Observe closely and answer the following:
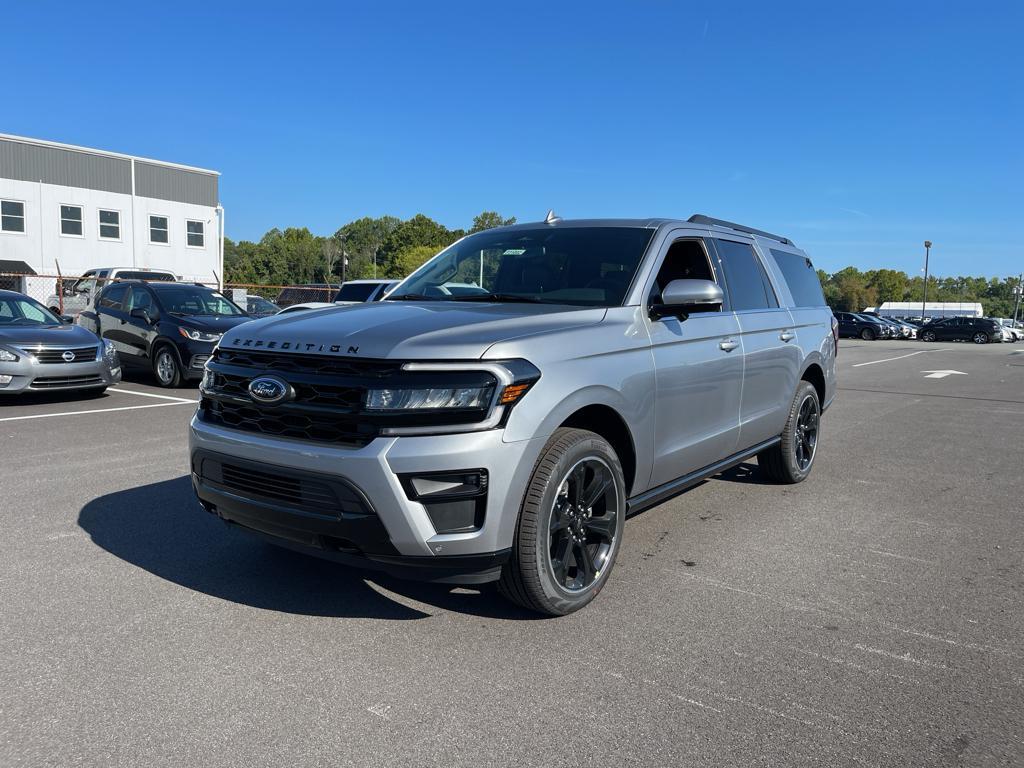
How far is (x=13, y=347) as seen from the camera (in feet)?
32.2

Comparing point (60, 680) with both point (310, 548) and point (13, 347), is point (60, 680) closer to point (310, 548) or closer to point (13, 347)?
point (310, 548)

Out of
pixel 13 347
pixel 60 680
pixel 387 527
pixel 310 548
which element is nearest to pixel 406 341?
pixel 387 527

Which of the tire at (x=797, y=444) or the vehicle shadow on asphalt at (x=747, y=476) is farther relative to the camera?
the vehicle shadow on asphalt at (x=747, y=476)

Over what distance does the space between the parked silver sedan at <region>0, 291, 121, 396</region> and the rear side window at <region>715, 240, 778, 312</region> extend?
8.50 metres

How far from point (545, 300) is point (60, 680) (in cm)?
273

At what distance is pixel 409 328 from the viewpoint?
3346mm

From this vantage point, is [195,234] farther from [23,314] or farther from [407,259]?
[407,259]

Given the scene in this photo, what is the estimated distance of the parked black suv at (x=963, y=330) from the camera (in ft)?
149

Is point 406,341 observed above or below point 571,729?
above

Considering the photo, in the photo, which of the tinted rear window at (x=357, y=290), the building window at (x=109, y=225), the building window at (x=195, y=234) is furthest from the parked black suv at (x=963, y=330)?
the building window at (x=109, y=225)

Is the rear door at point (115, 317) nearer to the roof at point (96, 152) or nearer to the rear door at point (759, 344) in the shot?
the rear door at point (759, 344)

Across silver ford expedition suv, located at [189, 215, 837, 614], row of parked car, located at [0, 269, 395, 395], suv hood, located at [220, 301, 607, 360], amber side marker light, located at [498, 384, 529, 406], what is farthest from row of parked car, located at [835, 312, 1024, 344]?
amber side marker light, located at [498, 384, 529, 406]

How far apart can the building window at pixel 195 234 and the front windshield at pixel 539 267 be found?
39259mm

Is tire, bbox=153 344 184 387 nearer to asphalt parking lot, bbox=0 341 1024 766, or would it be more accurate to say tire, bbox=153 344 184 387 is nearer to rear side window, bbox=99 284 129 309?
rear side window, bbox=99 284 129 309
